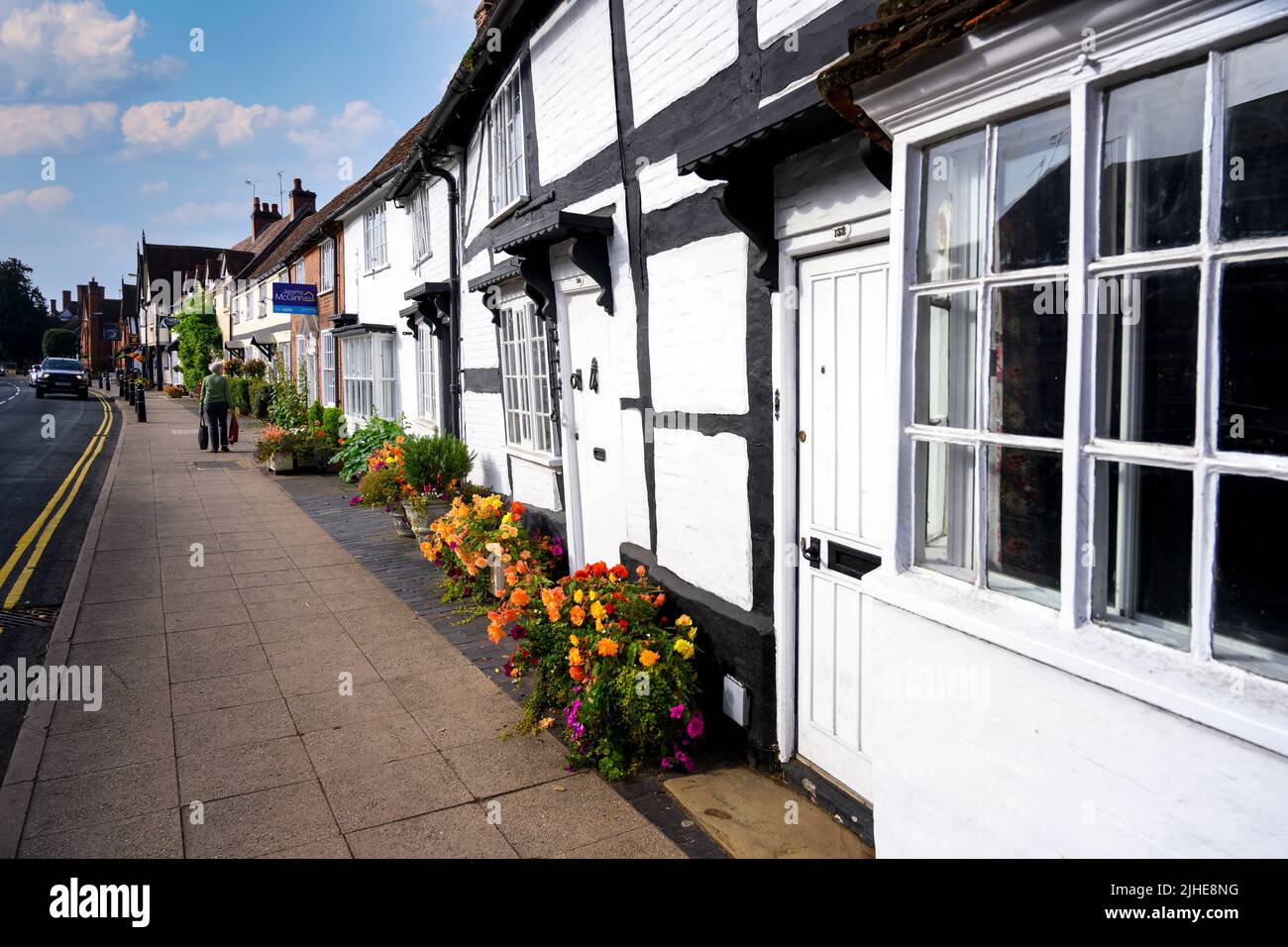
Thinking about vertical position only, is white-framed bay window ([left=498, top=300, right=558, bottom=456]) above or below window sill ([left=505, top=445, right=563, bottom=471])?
above

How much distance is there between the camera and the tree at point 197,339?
37438 mm

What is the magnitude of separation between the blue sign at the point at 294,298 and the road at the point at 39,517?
15.1ft

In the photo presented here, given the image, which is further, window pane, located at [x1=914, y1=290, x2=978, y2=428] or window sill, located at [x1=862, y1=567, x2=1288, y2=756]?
window pane, located at [x1=914, y1=290, x2=978, y2=428]

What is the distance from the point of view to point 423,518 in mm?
9227

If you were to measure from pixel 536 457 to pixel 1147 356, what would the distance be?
5946 millimetres

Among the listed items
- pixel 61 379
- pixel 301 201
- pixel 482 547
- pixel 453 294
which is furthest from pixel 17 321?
pixel 482 547

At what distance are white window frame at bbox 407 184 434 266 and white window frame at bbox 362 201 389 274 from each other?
1968 mm

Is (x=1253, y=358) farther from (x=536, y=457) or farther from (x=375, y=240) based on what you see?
(x=375, y=240)

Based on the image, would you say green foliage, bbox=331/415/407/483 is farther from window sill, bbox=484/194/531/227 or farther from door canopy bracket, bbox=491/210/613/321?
door canopy bracket, bbox=491/210/613/321

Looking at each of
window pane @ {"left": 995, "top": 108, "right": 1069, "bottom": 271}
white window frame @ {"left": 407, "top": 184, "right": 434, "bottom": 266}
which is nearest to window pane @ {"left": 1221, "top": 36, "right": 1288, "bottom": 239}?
window pane @ {"left": 995, "top": 108, "right": 1069, "bottom": 271}

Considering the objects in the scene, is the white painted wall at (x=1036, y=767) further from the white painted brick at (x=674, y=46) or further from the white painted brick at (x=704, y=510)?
the white painted brick at (x=674, y=46)

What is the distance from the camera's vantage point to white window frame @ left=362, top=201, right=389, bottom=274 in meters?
14.5
